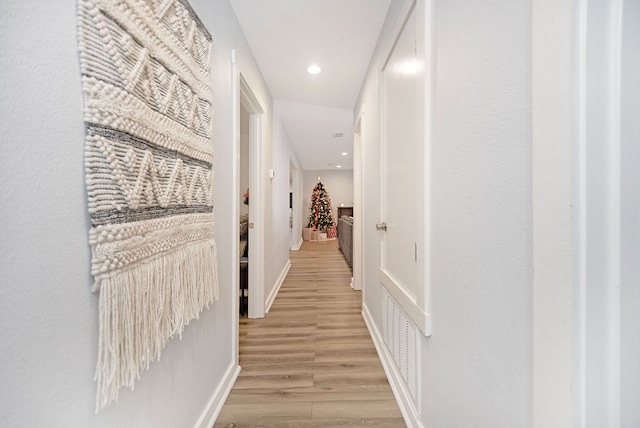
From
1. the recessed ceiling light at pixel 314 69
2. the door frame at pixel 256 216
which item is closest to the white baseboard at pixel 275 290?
the door frame at pixel 256 216

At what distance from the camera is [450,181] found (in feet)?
3.24

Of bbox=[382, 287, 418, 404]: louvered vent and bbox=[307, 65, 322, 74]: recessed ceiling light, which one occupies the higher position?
bbox=[307, 65, 322, 74]: recessed ceiling light

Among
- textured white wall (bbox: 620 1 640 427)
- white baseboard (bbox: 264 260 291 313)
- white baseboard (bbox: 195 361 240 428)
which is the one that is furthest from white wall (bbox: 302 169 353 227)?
textured white wall (bbox: 620 1 640 427)

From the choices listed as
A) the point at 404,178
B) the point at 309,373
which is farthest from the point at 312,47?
the point at 309,373

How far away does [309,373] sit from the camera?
1801mm

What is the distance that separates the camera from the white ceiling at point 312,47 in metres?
1.80

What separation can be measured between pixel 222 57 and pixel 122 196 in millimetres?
1184

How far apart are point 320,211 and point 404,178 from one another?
25.2 ft

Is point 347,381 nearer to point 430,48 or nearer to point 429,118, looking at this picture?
point 429,118

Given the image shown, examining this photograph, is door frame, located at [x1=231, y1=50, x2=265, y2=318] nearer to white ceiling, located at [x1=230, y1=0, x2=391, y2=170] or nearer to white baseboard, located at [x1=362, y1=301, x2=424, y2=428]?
white ceiling, located at [x1=230, y1=0, x2=391, y2=170]

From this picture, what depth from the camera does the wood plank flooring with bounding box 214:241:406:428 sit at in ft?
4.74

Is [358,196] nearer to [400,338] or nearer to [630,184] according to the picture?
[400,338]

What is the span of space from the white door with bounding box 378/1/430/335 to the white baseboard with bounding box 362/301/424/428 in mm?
429

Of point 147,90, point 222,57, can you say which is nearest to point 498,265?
point 147,90
